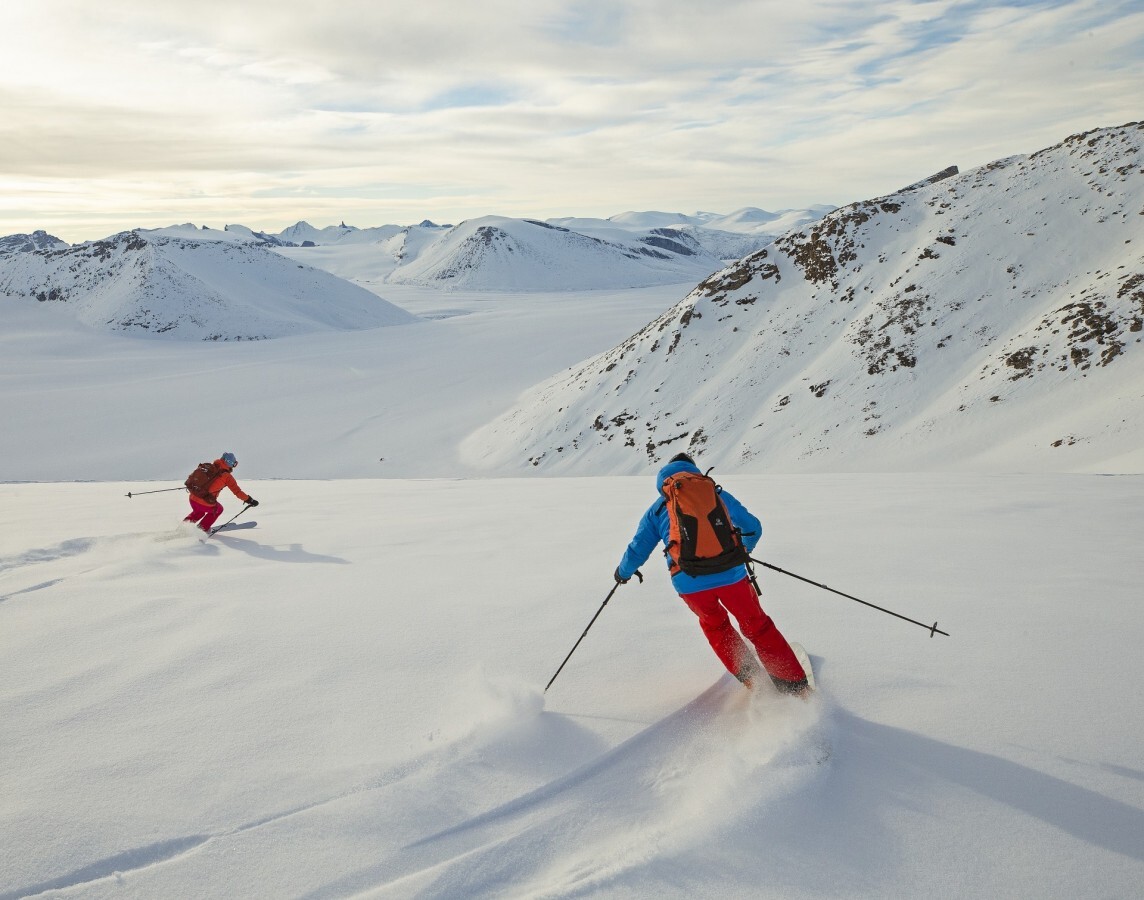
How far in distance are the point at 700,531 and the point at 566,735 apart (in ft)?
4.93

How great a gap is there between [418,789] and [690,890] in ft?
4.93

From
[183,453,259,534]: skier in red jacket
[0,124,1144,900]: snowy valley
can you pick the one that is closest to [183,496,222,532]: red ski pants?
[183,453,259,534]: skier in red jacket

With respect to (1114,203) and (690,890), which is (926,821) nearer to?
(690,890)

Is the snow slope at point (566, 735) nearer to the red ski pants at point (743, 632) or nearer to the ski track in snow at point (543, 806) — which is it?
the ski track in snow at point (543, 806)

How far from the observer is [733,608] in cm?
448

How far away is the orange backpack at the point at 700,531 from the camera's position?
4.41 meters

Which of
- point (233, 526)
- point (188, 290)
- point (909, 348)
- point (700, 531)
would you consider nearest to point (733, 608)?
point (700, 531)

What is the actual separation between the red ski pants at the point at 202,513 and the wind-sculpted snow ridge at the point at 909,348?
17.6m

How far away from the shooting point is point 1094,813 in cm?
315

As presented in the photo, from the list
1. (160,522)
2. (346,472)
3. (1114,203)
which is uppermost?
(1114,203)

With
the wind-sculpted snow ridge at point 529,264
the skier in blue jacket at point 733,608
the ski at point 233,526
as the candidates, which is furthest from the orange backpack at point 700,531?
the wind-sculpted snow ridge at point 529,264

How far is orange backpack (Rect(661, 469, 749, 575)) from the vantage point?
4.41m

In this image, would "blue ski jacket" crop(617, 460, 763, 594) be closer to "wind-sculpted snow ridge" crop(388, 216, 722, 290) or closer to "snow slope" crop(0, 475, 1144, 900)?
"snow slope" crop(0, 475, 1144, 900)

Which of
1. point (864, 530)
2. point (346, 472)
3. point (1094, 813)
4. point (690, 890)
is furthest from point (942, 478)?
point (346, 472)
